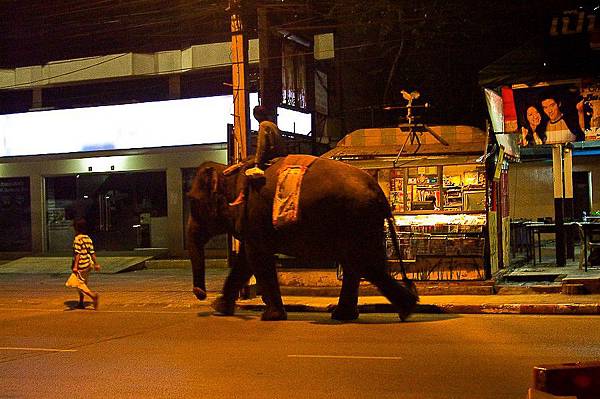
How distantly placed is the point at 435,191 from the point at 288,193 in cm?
516

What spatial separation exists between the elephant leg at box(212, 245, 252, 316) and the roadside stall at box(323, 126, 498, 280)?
3632 mm

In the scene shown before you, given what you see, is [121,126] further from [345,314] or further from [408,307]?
[408,307]

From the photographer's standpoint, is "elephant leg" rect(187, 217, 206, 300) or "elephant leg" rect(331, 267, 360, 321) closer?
"elephant leg" rect(331, 267, 360, 321)

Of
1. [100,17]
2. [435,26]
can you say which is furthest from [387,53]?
[100,17]

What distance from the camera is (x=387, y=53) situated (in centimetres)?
2527

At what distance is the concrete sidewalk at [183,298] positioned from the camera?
12.9m

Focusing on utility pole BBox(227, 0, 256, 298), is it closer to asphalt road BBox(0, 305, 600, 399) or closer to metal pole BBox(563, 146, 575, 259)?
asphalt road BBox(0, 305, 600, 399)

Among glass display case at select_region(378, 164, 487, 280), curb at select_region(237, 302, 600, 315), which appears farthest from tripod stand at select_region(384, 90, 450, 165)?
curb at select_region(237, 302, 600, 315)

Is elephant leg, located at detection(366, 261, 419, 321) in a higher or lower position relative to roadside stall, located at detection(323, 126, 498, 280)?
lower

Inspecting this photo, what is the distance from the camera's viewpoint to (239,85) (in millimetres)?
15094

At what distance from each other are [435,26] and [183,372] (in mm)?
17848

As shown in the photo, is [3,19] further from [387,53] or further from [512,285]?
[512,285]

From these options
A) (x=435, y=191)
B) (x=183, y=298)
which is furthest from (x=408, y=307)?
(x=183, y=298)

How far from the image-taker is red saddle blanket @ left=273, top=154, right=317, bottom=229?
11.6m
